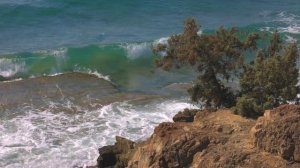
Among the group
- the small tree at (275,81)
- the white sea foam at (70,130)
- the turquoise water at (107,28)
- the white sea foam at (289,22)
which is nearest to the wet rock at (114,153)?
the white sea foam at (70,130)

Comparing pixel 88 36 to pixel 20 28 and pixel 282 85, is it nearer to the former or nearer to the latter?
pixel 20 28

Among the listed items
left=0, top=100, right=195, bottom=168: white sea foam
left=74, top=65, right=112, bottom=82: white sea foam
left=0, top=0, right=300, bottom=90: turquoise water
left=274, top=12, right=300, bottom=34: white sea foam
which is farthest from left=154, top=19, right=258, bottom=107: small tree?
left=274, top=12, right=300, bottom=34: white sea foam

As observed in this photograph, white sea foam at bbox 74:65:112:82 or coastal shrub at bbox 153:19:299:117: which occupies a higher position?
coastal shrub at bbox 153:19:299:117

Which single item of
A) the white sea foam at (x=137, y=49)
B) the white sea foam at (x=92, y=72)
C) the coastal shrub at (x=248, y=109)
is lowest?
the white sea foam at (x=92, y=72)

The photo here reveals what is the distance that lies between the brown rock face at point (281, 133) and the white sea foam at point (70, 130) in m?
12.1

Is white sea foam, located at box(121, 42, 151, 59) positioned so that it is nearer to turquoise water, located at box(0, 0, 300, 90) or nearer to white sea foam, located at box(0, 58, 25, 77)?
turquoise water, located at box(0, 0, 300, 90)

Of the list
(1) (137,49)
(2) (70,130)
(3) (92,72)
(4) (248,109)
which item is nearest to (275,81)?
(4) (248,109)

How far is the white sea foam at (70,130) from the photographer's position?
29.6m

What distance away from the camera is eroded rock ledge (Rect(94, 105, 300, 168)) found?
18.0m

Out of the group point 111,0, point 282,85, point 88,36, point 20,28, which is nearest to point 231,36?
point 282,85

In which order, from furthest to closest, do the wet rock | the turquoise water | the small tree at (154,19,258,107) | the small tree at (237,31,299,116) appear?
the turquoise water → the small tree at (154,19,258,107) → the wet rock → the small tree at (237,31,299,116)

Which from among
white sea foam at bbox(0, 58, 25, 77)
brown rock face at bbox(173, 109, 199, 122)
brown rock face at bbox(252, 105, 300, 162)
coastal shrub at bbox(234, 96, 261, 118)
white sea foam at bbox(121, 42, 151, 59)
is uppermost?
brown rock face at bbox(252, 105, 300, 162)

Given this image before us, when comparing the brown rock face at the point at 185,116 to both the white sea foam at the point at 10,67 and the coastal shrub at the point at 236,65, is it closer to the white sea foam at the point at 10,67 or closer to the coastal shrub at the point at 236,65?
the coastal shrub at the point at 236,65

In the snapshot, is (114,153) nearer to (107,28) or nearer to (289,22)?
(107,28)
